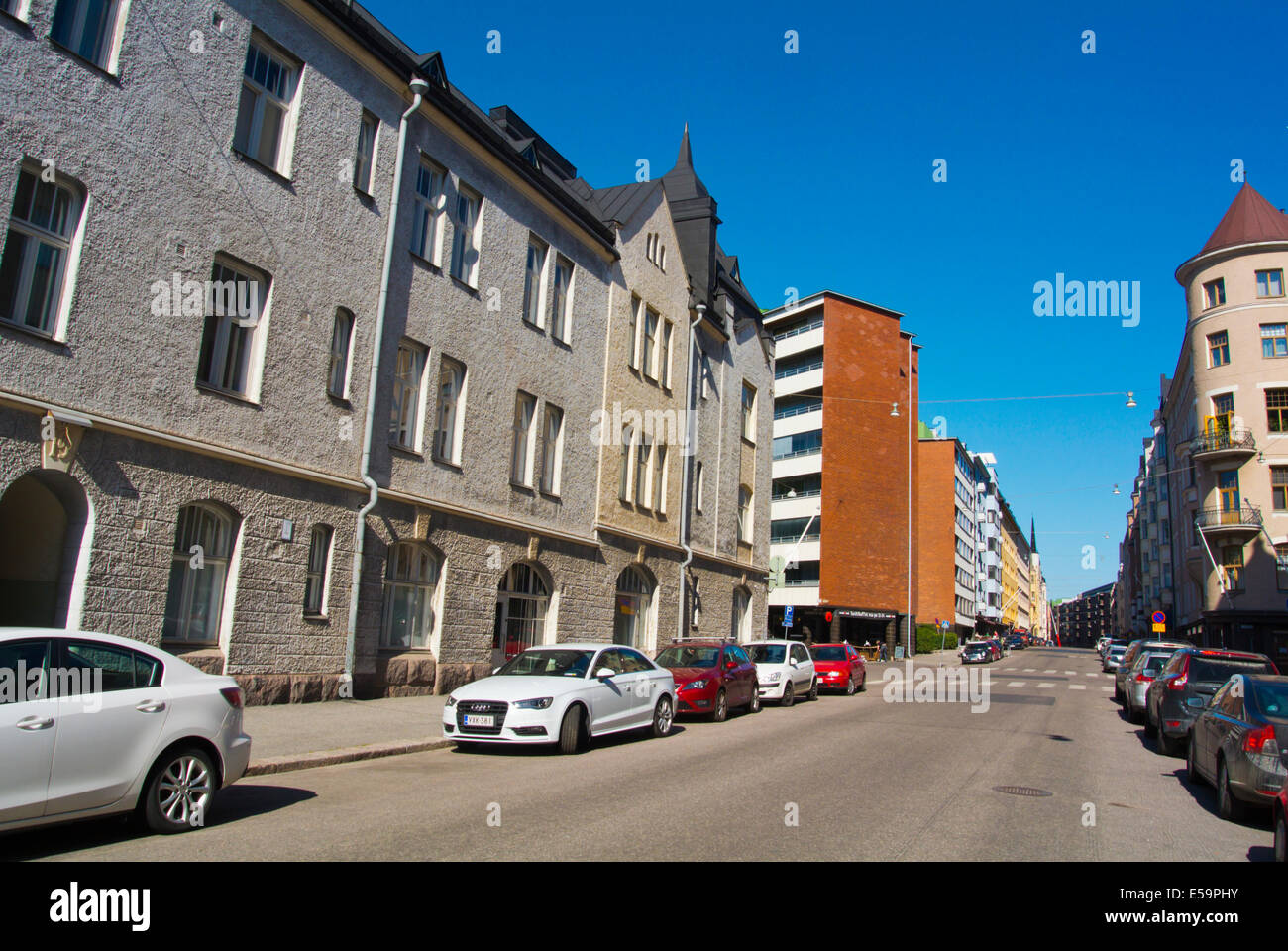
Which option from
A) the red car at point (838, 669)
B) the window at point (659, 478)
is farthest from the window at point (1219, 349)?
the window at point (659, 478)

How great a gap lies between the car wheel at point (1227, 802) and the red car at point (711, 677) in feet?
27.9

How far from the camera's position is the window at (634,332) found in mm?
25641

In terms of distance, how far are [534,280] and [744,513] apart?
48.6 feet

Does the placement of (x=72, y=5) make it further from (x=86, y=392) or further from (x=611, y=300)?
(x=611, y=300)

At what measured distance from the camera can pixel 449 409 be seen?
1877cm

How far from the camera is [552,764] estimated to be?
11.1 meters

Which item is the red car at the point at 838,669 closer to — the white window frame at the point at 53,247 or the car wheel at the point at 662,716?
the car wheel at the point at 662,716

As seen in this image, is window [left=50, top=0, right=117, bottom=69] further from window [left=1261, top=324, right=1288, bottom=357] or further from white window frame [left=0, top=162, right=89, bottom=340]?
window [left=1261, top=324, right=1288, bottom=357]

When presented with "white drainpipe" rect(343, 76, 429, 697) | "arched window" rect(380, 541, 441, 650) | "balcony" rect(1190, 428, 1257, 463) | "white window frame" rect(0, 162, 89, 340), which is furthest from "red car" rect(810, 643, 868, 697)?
"balcony" rect(1190, 428, 1257, 463)

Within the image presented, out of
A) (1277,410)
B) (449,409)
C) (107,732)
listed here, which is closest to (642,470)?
(449,409)

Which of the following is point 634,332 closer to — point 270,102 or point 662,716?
point 270,102

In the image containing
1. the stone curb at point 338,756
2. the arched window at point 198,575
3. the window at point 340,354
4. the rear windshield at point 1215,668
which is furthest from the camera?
the window at point 340,354

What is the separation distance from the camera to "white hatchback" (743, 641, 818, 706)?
21.2 m

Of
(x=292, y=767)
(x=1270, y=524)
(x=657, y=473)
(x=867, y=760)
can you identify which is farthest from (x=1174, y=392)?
(x=292, y=767)
